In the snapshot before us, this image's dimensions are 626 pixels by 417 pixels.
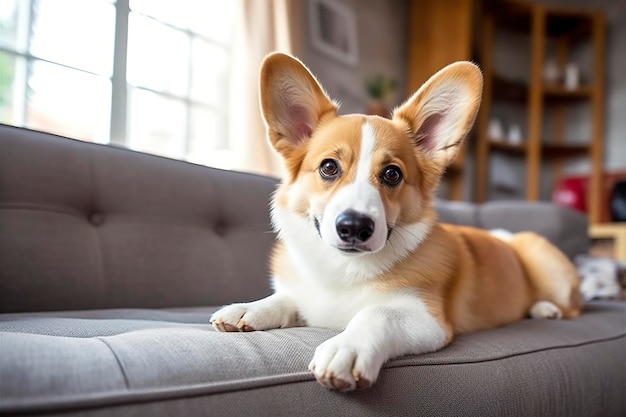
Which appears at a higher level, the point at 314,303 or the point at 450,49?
the point at 450,49

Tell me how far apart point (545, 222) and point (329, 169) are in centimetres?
152

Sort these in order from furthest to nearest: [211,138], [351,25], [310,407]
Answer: [351,25] → [211,138] → [310,407]

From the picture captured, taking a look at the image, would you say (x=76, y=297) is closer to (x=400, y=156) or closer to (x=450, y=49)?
(x=400, y=156)

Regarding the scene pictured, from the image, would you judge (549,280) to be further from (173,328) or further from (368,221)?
(173,328)

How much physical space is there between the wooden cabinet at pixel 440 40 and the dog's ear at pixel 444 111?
2475 mm

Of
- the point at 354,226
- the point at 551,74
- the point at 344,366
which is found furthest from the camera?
the point at 551,74

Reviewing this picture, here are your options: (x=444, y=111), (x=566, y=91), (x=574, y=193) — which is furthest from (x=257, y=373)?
(x=566, y=91)

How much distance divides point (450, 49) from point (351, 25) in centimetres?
70

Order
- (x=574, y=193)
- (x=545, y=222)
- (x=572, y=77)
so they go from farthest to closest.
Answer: (x=572, y=77) < (x=574, y=193) < (x=545, y=222)

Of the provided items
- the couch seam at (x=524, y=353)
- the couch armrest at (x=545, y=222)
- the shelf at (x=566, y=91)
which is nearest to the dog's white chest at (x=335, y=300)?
the couch seam at (x=524, y=353)

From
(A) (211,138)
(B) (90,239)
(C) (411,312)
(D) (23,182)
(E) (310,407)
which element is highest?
(A) (211,138)

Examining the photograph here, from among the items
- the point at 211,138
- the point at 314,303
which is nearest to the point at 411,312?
the point at 314,303

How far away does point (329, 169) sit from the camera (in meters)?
1.04

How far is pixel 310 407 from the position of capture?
74 cm
